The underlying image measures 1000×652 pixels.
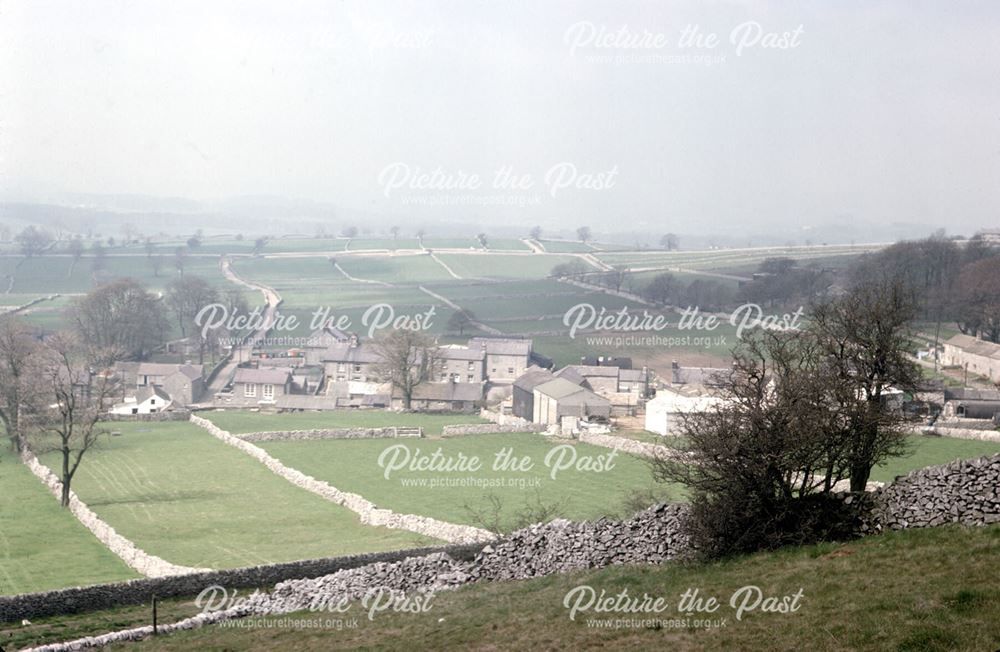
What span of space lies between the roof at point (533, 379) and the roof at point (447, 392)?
117 inches

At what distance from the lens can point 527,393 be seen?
61.1 meters

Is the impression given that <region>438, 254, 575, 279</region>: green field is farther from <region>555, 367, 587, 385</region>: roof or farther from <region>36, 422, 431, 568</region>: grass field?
<region>36, 422, 431, 568</region>: grass field

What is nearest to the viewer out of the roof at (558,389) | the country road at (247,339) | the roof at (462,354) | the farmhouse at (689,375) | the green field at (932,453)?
the green field at (932,453)

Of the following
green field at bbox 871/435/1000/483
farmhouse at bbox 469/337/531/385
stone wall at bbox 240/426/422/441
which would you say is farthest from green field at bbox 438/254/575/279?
green field at bbox 871/435/1000/483

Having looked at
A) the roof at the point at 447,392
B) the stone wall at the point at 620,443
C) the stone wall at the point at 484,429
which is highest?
the roof at the point at 447,392

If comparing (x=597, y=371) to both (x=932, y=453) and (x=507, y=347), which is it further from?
(x=932, y=453)

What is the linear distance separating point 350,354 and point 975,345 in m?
42.9

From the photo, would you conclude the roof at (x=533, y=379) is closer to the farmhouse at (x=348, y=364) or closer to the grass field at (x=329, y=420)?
the grass field at (x=329, y=420)

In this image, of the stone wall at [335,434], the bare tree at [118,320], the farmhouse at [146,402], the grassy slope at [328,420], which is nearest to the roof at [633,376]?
the grassy slope at [328,420]

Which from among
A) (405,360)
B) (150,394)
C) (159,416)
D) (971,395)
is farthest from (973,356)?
(150,394)

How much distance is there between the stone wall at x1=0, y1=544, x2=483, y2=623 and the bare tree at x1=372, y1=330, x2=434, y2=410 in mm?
37357

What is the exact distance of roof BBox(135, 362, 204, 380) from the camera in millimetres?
72312

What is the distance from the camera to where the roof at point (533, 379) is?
61.1m

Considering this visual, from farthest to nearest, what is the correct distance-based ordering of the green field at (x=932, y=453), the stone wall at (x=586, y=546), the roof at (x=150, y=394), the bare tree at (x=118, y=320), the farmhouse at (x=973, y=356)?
the bare tree at (x=118, y=320), the roof at (x=150, y=394), the farmhouse at (x=973, y=356), the green field at (x=932, y=453), the stone wall at (x=586, y=546)
